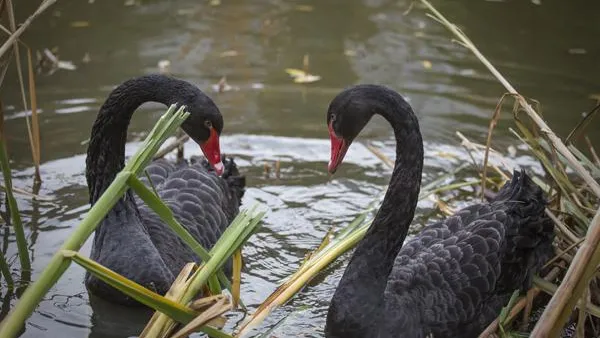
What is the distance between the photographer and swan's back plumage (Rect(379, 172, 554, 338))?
387 centimetres

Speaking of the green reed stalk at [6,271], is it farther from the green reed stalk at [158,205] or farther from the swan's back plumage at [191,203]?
the green reed stalk at [158,205]

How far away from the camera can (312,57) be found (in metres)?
8.31

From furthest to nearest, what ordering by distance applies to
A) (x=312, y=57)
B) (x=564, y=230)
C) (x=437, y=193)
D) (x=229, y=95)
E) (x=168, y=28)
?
(x=168, y=28)
(x=312, y=57)
(x=229, y=95)
(x=437, y=193)
(x=564, y=230)

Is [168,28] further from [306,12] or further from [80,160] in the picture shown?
[80,160]

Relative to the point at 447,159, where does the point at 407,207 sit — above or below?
above

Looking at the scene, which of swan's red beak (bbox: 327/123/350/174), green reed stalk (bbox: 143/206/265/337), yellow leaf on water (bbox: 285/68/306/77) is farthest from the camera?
yellow leaf on water (bbox: 285/68/306/77)

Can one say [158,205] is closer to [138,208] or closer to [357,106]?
[357,106]

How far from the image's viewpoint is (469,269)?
3986mm

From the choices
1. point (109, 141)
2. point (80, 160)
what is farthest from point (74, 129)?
point (109, 141)

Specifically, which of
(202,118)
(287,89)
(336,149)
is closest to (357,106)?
(336,149)

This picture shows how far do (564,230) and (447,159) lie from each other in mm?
2190

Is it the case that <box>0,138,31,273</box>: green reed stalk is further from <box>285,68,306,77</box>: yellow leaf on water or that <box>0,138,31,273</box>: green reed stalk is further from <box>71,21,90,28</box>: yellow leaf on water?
<box>71,21,90,28</box>: yellow leaf on water

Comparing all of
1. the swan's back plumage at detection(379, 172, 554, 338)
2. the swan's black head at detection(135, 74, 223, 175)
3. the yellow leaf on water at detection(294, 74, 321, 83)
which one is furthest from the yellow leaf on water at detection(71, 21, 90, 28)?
the swan's back plumage at detection(379, 172, 554, 338)

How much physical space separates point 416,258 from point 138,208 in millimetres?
1562
